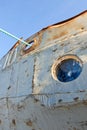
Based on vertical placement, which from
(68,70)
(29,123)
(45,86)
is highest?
(68,70)

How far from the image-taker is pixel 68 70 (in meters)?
4.61

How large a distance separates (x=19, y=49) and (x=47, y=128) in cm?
230

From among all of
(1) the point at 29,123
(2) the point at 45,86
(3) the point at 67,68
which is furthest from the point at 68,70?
(1) the point at 29,123

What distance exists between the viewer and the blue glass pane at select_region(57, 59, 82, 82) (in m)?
4.41

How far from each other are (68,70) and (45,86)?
1.63ft

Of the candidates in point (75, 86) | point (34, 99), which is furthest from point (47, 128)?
point (75, 86)

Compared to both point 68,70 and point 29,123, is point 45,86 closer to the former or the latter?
point 68,70

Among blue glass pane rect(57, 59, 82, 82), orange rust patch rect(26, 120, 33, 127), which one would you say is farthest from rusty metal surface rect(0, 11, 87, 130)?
blue glass pane rect(57, 59, 82, 82)

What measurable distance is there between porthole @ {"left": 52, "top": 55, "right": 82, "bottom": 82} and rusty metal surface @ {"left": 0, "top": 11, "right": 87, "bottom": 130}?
79 millimetres

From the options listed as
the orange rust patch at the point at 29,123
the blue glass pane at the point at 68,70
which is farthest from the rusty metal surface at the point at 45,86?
the blue glass pane at the point at 68,70

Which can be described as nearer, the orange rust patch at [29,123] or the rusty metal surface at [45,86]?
A: the rusty metal surface at [45,86]

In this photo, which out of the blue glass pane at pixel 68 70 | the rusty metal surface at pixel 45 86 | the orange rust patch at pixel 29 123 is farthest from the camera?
the orange rust patch at pixel 29 123

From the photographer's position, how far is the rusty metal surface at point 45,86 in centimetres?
417

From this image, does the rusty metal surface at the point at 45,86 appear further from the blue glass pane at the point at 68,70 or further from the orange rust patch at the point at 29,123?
the blue glass pane at the point at 68,70
